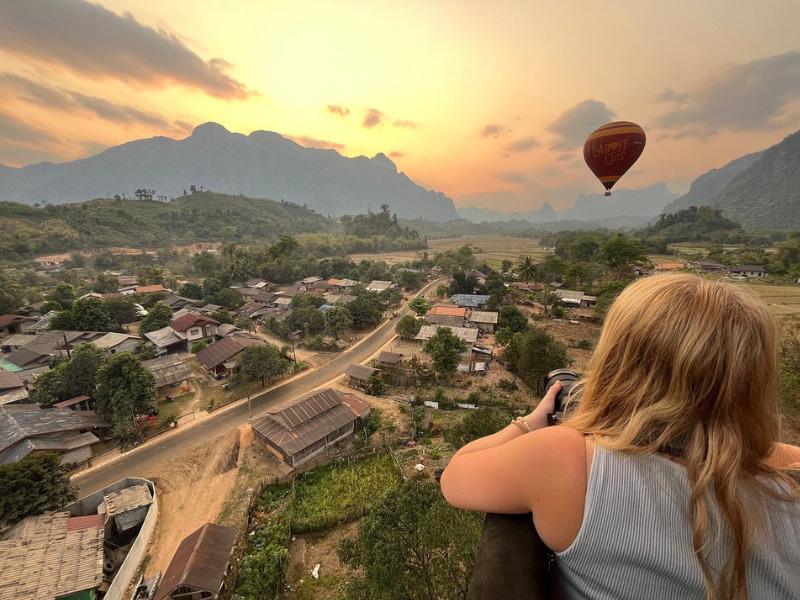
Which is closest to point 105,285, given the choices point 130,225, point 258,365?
point 258,365

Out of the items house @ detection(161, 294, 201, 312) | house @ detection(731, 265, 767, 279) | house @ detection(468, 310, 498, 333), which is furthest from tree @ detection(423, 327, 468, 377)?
house @ detection(731, 265, 767, 279)

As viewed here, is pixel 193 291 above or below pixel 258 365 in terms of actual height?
above

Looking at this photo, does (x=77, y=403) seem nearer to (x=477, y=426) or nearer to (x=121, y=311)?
(x=121, y=311)

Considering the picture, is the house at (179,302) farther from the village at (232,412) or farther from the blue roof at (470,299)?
the blue roof at (470,299)

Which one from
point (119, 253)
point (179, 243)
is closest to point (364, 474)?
point (119, 253)

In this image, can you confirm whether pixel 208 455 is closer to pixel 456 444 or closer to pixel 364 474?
pixel 364 474

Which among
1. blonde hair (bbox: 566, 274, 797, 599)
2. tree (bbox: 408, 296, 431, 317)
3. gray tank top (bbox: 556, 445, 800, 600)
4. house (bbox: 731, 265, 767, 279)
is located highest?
blonde hair (bbox: 566, 274, 797, 599)

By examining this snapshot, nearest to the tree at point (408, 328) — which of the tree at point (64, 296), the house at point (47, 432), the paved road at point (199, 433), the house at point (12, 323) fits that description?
the paved road at point (199, 433)

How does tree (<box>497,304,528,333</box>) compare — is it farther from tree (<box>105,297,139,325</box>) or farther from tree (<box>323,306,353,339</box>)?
tree (<box>105,297,139,325</box>)
